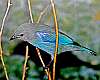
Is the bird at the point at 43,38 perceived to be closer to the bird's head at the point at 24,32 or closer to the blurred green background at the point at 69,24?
the bird's head at the point at 24,32

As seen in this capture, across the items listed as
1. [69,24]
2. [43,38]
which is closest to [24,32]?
[43,38]

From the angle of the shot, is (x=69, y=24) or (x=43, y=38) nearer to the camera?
(x=43, y=38)

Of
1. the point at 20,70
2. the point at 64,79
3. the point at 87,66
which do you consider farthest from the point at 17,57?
the point at 87,66

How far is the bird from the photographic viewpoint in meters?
0.58

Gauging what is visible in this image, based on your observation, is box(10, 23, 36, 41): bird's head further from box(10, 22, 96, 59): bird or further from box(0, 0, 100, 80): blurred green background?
box(0, 0, 100, 80): blurred green background

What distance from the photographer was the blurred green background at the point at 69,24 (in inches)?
57.4

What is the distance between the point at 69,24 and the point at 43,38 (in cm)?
89

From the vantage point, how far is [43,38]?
0.60m

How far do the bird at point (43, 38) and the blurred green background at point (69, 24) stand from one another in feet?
2.76

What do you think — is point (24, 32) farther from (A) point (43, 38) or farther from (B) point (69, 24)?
(B) point (69, 24)

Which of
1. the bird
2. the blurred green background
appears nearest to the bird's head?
the bird

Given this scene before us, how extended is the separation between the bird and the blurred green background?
Answer: 2.76ft

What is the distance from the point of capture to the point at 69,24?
4.85 feet

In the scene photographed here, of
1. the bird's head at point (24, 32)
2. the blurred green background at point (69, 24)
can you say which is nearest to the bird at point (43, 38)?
the bird's head at point (24, 32)
